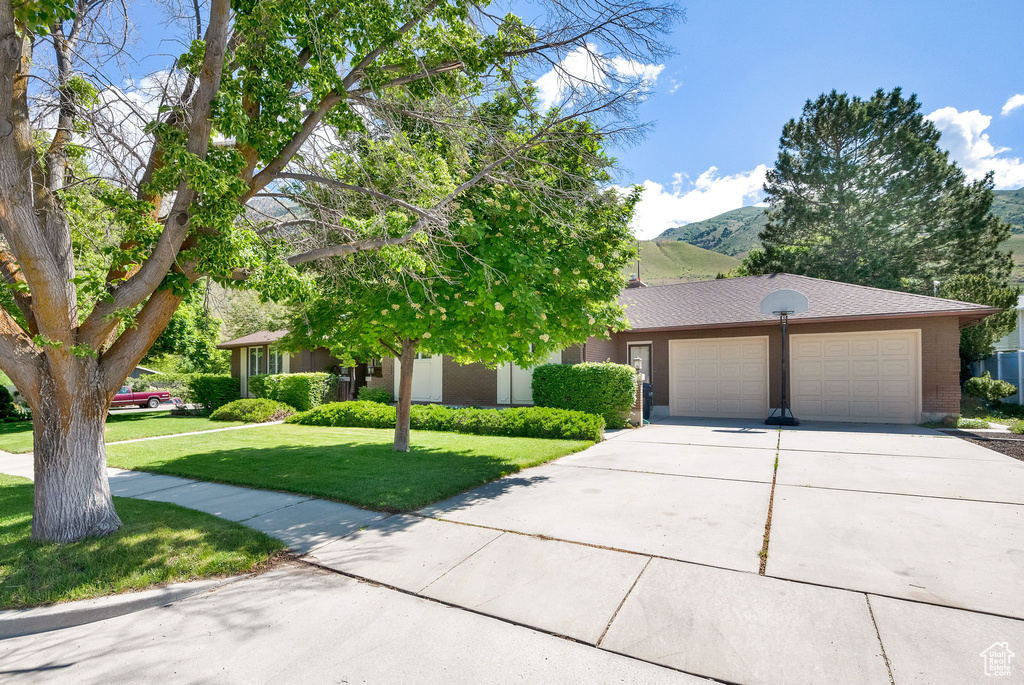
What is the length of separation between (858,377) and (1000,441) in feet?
13.5

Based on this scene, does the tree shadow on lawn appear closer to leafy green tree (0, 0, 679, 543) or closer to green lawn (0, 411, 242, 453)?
leafy green tree (0, 0, 679, 543)

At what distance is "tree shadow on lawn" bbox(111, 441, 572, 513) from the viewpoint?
21.2 ft

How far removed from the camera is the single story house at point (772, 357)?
12.9 m

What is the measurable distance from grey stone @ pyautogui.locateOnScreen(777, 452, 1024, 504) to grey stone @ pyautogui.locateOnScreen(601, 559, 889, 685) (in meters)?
3.61

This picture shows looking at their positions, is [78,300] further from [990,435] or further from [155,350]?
[155,350]

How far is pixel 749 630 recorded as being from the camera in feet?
10.4

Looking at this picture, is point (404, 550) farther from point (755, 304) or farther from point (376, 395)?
point (755, 304)

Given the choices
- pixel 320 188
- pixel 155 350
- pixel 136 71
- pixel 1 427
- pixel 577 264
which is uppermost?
pixel 136 71

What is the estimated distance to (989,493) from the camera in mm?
5996

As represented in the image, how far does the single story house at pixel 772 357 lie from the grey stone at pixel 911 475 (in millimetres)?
4876

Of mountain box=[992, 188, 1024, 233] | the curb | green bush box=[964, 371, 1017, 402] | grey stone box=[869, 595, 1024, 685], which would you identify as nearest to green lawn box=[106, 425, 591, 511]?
the curb

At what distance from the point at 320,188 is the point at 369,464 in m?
4.36

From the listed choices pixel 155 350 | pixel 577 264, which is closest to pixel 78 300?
pixel 577 264

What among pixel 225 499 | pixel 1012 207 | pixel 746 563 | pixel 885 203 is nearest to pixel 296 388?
pixel 225 499
